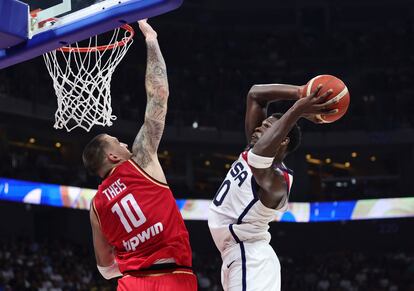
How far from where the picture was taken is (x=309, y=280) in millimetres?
17172

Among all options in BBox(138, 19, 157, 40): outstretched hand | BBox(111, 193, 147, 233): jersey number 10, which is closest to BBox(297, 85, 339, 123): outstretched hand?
BBox(111, 193, 147, 233): jersey number 10

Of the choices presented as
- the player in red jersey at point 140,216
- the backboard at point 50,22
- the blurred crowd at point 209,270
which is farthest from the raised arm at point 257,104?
the blurred crowd at point 209,270

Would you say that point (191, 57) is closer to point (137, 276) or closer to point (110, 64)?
point (110, 64)

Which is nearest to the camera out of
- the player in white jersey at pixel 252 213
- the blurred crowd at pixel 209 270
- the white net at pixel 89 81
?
the player in white jersey at pixel 252 213

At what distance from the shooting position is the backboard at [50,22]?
4039 millimetres

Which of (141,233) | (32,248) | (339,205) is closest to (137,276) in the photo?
(141,233)

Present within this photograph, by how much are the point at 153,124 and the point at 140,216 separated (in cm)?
47

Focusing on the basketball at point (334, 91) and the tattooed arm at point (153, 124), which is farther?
Answer: the tattooed arm at point (153, 124)

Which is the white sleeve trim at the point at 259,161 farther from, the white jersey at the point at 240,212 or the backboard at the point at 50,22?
the backboard at the point at 50,22

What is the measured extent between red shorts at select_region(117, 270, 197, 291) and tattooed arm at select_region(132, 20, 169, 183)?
1.53 feet

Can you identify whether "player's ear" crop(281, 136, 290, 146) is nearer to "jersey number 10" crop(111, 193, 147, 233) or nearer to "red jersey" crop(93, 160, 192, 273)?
"red jersey" crop(93, 160, 192, 273)

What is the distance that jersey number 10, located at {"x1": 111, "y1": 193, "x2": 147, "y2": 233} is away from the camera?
3.49 m

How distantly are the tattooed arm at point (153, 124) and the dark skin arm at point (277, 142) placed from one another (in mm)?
490

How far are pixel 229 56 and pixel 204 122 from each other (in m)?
2.87
